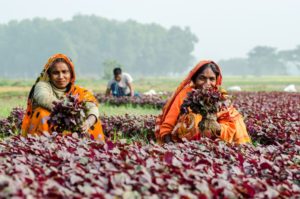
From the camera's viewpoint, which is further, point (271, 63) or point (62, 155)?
point (271, 63)

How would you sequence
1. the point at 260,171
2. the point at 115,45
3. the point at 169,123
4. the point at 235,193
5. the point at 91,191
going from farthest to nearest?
the point at 115,45, the point at 169,123, the point at 260,171, the point at 235,193, the point at 91,191

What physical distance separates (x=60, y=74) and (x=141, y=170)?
3037 mm

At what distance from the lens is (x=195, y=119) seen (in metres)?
5.01

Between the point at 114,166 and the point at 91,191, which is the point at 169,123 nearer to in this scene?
the point at 114,166

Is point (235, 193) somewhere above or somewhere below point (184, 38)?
below

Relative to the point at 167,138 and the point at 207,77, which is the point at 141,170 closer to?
the point at 167,138

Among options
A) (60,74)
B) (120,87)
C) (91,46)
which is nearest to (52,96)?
(60,74)

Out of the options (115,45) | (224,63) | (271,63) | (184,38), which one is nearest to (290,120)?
(115,45)

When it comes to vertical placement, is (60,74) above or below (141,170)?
above

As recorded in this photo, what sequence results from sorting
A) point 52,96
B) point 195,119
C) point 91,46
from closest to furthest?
point 195,119 → point 52,96 → point 91,46

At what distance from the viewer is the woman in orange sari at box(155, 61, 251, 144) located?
5.02 metres

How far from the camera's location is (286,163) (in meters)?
3.59

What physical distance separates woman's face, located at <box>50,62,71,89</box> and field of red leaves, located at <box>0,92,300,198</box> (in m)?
1.41

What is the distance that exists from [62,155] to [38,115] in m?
2.30
